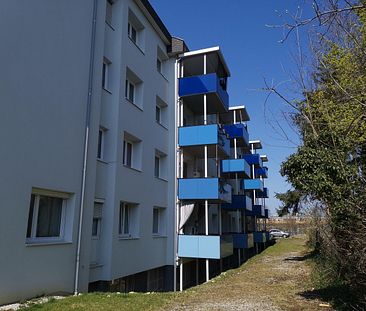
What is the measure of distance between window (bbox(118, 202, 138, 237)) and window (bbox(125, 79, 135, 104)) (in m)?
4.48

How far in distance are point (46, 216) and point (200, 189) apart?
9.25 m

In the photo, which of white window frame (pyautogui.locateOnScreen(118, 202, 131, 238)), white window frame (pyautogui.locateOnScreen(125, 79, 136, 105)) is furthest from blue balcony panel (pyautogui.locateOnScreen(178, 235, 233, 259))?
white window frame (pyautogui.locateOnScreen(125, 79, 136, 105))

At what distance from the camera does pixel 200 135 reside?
60.0ft

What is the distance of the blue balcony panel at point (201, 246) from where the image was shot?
661 inches

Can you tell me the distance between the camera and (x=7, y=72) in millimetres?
8242

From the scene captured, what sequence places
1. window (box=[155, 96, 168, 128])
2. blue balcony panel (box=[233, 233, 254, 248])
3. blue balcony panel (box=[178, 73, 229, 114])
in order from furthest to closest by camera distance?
blue balcony panel (box=[233, 233, 254, 248])
window (box=[155, 96, 168, 128])
blue balcony panel (box=[178, 73, 229, 114])

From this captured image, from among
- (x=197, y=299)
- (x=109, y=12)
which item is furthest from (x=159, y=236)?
(x=109, y=12)

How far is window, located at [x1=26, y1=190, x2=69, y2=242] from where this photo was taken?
29.5 ft

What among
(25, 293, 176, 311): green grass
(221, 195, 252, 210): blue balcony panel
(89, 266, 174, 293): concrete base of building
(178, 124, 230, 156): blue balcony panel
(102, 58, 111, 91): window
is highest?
(102, 58, 111, 91): window

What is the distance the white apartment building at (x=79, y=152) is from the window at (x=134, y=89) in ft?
0.16

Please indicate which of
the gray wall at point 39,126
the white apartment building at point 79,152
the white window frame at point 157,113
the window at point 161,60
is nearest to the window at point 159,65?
the window at point 161,60

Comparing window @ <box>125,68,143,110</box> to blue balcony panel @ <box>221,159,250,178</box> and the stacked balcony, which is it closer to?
the stacked balcony

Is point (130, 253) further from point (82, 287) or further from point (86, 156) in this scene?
point (86, 156)

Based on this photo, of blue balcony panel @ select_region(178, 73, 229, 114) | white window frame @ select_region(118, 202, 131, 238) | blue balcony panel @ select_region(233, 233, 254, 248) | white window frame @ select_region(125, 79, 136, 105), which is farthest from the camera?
blue balcony panel @ select_region(233, 233, 254, 248)
